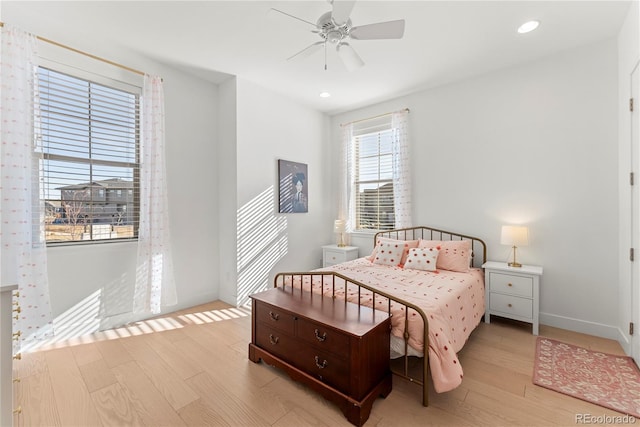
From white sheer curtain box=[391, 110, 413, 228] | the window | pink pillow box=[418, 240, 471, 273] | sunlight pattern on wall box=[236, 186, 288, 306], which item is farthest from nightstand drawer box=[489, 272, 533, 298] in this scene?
the window

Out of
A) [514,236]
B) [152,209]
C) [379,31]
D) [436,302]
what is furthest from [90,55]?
[514,236]

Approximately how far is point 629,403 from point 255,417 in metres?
2.46

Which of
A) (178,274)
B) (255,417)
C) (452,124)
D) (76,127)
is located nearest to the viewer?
(255,417)

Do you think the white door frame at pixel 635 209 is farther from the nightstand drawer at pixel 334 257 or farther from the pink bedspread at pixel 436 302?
the nightstand drawer at pixel 334 257

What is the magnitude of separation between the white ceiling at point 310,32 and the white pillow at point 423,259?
7.30 feet

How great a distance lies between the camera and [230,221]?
3771 mm

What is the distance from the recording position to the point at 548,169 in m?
3.14

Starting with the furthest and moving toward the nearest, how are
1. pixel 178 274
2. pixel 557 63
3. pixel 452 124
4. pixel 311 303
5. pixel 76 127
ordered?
1. pixel 452 124
2. pixel 178 274
3. pixel 557 63
4. pixel 76 127
5. pixel 311 303

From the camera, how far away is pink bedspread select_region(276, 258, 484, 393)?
1.81m

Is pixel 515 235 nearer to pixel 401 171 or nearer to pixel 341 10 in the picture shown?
pixel 401 171

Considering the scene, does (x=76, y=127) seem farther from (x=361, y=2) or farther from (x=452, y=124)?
(x=452, y=124)

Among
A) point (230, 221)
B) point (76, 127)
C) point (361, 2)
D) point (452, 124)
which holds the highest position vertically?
point (361, 2)

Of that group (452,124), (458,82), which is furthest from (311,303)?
(458,82)

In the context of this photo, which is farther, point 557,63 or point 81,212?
point 557,63
